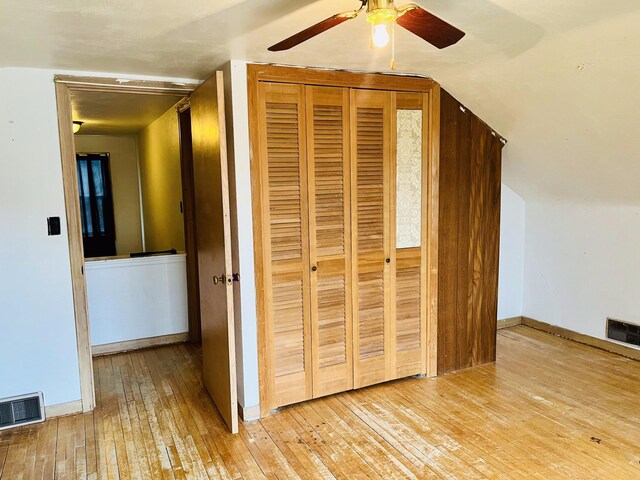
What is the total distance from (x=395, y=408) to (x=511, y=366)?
1142 millimetres

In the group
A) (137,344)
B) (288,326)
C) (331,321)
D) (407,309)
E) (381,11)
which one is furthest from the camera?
(137,344)

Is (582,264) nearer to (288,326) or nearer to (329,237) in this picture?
(329,237)

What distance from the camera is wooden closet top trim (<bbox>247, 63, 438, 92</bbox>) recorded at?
8.48ft

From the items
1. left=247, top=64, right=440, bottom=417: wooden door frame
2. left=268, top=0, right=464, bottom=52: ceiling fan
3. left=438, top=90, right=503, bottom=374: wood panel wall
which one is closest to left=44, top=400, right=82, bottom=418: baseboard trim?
left=247, top=64, right=440, bottom=417: wooden door frame

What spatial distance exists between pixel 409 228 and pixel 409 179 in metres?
0.33

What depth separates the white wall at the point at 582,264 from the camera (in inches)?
139

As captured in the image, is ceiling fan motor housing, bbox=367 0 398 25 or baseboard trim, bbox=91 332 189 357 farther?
baseboard trim, bbox=91 332 189 357

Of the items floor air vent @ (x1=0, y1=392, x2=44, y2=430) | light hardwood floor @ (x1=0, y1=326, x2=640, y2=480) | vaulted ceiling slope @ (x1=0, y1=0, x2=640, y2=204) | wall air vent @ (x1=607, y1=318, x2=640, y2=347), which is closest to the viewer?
vaulted ceiling slope @ (x1=0, y1=0, x2=640, y2=204)

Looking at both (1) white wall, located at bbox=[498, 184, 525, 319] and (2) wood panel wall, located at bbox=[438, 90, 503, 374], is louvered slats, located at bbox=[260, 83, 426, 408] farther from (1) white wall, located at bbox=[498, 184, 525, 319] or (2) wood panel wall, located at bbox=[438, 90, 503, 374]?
(1) white wall, located at bbox=[498, 184, 525, 319]

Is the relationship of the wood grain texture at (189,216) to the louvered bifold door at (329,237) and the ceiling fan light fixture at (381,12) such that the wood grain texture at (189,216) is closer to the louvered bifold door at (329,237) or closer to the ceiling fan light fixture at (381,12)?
the louvered bifold door at (329,237)

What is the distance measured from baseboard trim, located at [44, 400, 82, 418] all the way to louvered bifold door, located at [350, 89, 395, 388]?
179 centimetres

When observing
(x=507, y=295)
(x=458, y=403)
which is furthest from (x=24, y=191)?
(x=507, y=295)

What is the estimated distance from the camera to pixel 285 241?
9.00 ft

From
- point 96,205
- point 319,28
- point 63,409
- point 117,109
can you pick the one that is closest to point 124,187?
point 96,205
